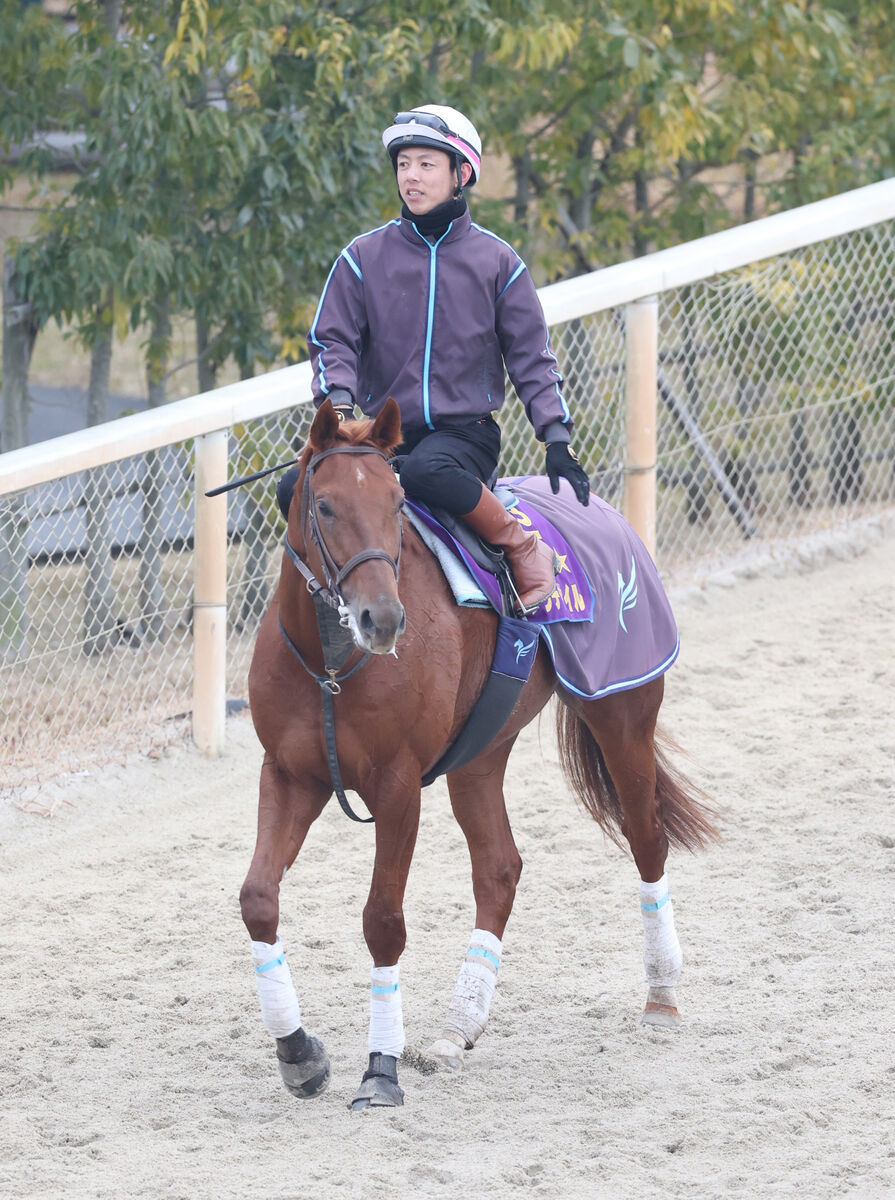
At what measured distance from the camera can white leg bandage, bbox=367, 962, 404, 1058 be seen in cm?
381

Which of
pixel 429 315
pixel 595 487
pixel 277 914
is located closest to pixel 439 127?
pixel 429 315

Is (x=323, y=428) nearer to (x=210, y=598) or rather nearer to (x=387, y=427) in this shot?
(x=387, y=427)

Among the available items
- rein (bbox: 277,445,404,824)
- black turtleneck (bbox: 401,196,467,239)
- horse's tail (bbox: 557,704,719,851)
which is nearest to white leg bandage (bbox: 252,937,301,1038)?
rein (bbox: 277,445,404,824)

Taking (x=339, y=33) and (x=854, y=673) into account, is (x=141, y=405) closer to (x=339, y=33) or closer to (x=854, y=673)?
(x=339, y=33)

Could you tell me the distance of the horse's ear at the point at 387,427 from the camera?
11.5 ft

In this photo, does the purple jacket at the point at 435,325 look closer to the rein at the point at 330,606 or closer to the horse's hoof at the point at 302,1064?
the rein at the point at 330,606

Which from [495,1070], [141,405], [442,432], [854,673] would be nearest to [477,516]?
→ [442,432]

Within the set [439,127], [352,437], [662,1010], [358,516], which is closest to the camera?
[358,516]

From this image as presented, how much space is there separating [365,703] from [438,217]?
1229 millimetres

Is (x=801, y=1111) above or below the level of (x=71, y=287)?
below

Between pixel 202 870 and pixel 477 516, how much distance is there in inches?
81.8

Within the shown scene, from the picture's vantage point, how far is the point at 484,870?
4.38m

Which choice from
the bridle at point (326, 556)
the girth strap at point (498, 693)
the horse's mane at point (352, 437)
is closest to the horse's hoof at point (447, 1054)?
the girth strap at point (498, 693)

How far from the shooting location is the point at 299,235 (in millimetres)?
7551
